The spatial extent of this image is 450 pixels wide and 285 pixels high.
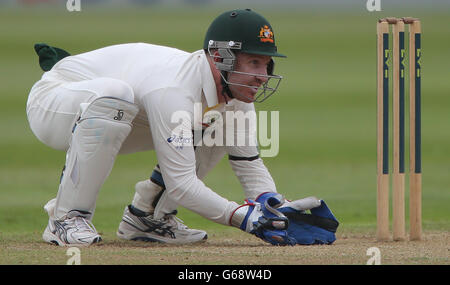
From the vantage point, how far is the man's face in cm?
433

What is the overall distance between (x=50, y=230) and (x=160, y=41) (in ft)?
52.7

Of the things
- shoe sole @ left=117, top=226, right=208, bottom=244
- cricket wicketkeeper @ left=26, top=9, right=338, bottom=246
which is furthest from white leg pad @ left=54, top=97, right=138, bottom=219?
shoe sole @ left=117, top=226, right=208, bottom=244

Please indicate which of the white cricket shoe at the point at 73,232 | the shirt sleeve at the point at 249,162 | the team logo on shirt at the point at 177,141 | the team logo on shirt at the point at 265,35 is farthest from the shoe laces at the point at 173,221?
the team logo on shirt at the point at 265,35

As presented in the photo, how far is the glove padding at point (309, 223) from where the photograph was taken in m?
4.38

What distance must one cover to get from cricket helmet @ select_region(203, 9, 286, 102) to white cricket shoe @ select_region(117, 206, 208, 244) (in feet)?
2.64

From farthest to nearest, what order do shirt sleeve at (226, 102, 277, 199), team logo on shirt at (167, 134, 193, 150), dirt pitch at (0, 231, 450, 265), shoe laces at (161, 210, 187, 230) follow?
shoe laces at (161, 210, 187, 230) → shirt sleeve at (226, 102, 277, 199) → team logo on shirt at (167, 134, 193, 150) → dirt pitch at (0, 231, 450, 265)

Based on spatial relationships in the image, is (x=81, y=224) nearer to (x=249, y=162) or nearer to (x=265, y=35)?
(x=249, y=162)

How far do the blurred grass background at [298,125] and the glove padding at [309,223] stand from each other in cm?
95

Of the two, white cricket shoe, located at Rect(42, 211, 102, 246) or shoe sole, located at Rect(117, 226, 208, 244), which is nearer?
white cricket shoe, located at Rect(42, 211, 102, 246)

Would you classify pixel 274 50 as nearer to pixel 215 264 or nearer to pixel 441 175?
pixel 215 264

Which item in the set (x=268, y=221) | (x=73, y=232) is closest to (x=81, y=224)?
(x=73, y=232)

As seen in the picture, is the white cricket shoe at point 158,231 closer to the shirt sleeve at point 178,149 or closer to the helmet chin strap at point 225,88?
the shirt sleeve at point 178,149

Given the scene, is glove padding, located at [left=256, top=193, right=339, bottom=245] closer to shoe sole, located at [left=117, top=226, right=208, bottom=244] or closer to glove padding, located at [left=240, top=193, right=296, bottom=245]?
glove padding, located at [left=240, top=193, right=296, bottom=245]

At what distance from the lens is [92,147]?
424 cm
